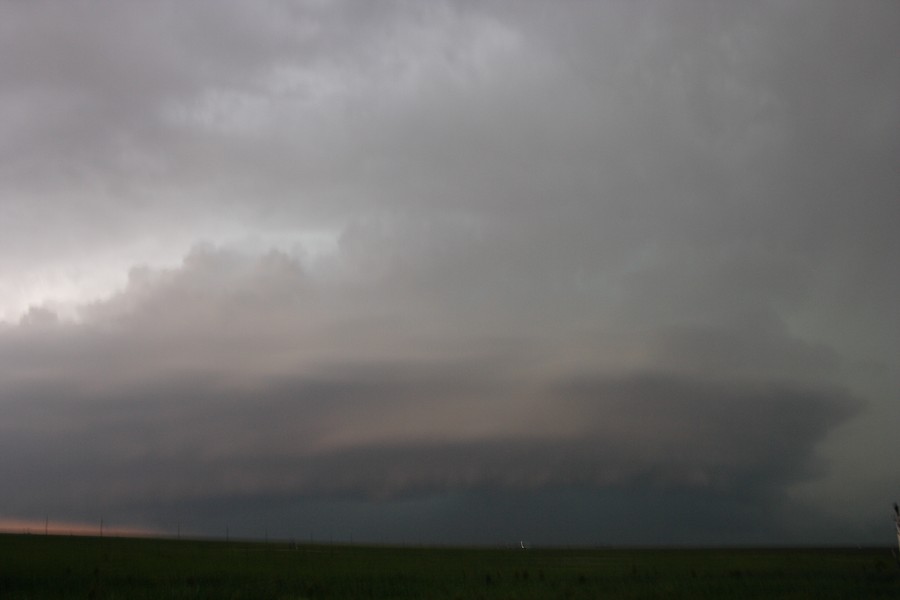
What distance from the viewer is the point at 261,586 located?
217ft

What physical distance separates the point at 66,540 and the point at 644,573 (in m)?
89.0

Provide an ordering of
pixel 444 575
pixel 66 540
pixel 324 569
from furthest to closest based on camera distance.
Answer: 1. pixel 66 540
2. pixel 324 569
3. pixel 444 575

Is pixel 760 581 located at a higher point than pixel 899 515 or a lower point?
lower

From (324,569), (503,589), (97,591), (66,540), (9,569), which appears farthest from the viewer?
(66,540)

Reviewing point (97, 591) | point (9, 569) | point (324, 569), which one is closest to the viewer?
point (97, 591)

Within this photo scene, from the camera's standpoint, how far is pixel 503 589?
64.4 m

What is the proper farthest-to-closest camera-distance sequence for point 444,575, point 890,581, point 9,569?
point 444,575 → point 9,569 → point 890,581

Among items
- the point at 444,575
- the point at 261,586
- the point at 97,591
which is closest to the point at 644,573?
the point at 444,575

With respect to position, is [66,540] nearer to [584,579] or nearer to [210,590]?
[210,590]

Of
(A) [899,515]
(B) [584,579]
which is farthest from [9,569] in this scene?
(A) [899,515]

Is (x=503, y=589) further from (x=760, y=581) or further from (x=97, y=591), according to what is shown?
(x=97, y=591)

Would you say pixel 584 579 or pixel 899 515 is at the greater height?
pixel 899 515

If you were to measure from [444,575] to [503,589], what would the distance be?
18.9 m

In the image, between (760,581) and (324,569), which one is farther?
(324,569)
